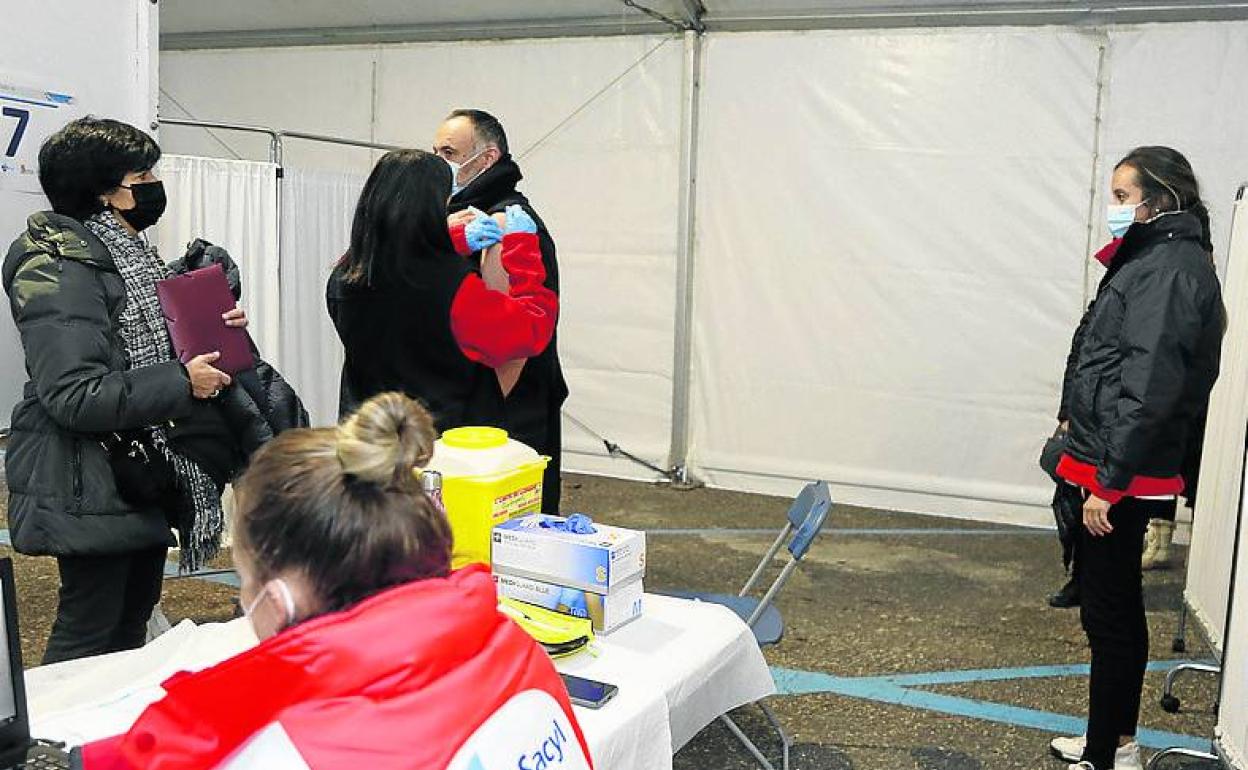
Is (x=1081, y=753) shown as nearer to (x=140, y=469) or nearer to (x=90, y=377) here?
(x=140, y=469)

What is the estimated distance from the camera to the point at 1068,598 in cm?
445

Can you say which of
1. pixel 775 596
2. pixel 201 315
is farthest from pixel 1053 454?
pixel 201 315

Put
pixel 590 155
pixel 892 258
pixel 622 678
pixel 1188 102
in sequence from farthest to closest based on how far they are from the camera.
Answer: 1. pixel 590 155
2. pixel 892 258
3. pixel 1188 102
4. pixel 622 678

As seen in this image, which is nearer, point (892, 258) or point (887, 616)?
point (887, 616)

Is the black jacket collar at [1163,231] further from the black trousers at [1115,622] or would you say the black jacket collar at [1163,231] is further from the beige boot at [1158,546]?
the beige boot at [1158,546]

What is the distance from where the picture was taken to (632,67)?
248 inches

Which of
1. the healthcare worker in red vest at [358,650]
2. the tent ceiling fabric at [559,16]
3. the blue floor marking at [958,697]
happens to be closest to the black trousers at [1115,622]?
the blue floor marking at [958,697]

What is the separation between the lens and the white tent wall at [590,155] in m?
6.34

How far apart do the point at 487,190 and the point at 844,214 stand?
3.37m

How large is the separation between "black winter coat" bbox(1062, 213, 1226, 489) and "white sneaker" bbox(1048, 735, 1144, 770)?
27.7 inches

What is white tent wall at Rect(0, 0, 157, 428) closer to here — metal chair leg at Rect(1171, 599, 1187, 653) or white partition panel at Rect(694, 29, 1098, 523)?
metal chair leg at Rect(1171, 599, 1187, 653)

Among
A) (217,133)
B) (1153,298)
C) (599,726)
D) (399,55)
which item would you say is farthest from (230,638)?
(217,133)

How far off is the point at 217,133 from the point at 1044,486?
5.46 m

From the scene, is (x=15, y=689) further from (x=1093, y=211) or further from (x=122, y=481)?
(x=1093, y=211)
